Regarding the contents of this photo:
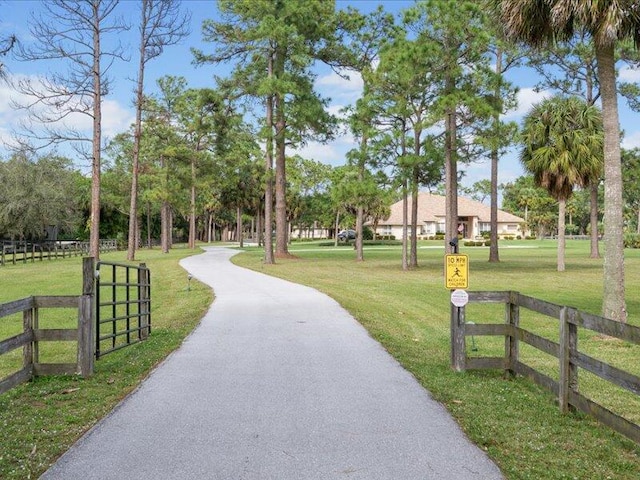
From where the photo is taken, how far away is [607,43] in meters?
10.3

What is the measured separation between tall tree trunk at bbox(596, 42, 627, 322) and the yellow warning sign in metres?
4.67

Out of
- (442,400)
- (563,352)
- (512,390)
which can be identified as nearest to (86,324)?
(442,400)

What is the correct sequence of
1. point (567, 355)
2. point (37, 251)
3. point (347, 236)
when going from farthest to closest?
point (347, 236) < point (37, 251) < point (567, 355)

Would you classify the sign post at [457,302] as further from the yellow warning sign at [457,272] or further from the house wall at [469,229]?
the house wall at [469,229]

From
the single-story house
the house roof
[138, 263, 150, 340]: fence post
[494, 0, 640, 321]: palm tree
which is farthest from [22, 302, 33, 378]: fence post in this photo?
the house roof

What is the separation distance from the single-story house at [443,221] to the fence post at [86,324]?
90603mm

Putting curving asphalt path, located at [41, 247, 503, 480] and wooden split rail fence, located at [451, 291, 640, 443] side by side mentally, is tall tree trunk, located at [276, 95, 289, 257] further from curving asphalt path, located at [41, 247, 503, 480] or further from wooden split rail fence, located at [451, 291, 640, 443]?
wooden split rail fence, located at [451, 291, 640, 443]

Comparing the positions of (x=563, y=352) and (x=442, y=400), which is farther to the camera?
(x=442, y=400)

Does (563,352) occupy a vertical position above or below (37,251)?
below

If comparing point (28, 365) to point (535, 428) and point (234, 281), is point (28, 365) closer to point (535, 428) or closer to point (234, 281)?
point (535, 428)

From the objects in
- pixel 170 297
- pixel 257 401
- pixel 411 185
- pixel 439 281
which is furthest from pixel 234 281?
pixel 257 401

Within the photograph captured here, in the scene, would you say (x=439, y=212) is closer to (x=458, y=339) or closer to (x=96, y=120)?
(x=96, y=120)

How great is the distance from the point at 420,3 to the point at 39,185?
35.3 meters

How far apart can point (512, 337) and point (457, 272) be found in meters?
1.01
